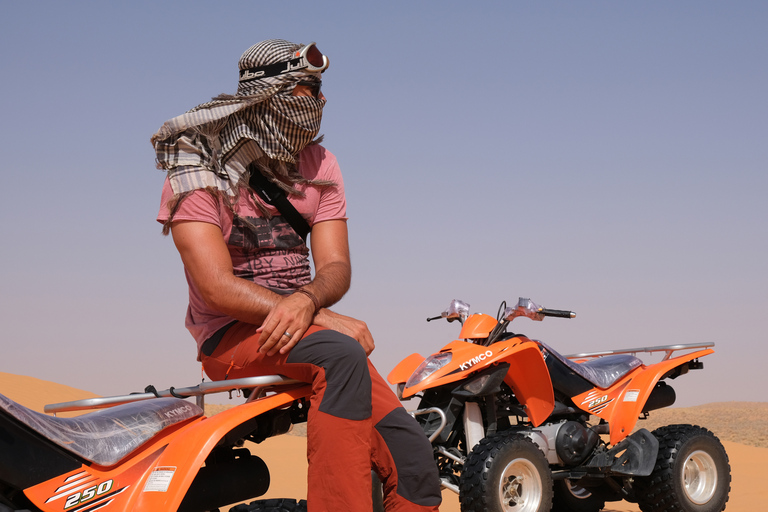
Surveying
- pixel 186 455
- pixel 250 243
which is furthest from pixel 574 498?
pixel 186 455

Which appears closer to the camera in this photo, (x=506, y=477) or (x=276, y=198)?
(x=276, y=198)

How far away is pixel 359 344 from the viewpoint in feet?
9.53

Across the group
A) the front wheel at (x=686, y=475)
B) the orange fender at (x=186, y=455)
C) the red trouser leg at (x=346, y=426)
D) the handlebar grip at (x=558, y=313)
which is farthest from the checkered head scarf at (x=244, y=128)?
the front wheel at (x=686, y=475)

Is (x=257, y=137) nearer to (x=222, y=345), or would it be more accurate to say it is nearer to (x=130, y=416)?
(x=222, y=345)

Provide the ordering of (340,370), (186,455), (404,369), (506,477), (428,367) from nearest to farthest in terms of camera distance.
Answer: (186,455) < (340,370) < (506,477) < (428,367) < (404,369)

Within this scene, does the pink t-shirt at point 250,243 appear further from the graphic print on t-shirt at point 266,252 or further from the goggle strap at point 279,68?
the goggle strap at point 279,68

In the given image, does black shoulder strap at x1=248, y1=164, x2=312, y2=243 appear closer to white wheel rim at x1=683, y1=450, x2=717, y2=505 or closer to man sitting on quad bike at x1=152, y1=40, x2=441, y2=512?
man sitting on quad bike at x1=152, y1=40, x2=441, y2=512

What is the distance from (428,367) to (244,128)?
8.72 ft

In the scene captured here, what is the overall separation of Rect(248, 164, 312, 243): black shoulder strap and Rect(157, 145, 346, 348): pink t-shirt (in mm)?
27

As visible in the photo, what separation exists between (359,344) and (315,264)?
2.03 feet

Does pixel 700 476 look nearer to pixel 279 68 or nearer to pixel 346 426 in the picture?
pixel 346 426

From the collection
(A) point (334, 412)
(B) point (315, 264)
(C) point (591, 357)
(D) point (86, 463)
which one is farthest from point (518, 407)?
(D) point (86, 463)

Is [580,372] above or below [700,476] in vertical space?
above

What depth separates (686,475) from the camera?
6195 millimetres
